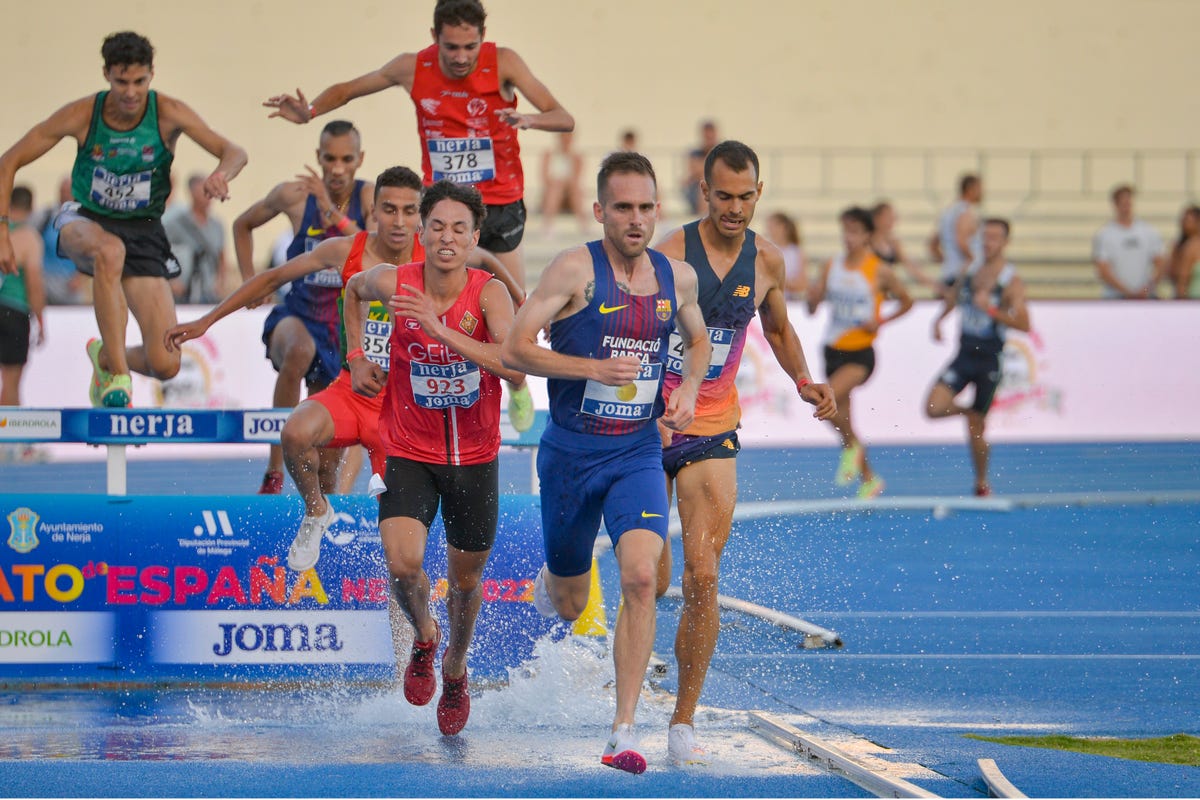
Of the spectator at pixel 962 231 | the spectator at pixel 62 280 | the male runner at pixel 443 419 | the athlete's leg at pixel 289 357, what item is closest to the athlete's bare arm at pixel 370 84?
the athlete's leg at pixel 289 357

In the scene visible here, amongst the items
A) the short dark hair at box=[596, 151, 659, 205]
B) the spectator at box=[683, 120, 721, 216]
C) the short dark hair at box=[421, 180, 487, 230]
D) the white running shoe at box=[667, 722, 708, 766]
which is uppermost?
the spectator at box=[683, 120, 721, 216]

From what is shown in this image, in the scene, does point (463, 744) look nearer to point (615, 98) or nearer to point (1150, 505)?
point (1150, 505)

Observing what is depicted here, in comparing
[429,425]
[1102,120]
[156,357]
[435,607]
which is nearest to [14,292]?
[156,357]

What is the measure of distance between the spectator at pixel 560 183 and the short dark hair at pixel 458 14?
1431 centimetres

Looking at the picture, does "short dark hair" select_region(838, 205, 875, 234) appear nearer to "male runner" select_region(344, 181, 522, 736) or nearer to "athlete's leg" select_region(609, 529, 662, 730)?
"male runner" select_region(344, 181, 522, 736)

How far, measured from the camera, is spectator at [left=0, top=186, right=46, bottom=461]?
14516 millimetres

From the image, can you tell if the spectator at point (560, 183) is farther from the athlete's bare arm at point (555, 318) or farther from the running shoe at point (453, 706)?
the athlete's bare arm at point (555, 318)

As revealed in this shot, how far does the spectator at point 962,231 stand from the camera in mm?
19344

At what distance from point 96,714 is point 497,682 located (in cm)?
183

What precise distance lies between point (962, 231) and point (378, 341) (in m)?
13.3

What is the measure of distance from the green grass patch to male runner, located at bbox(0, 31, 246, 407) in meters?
4.35

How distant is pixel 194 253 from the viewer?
59.0 feet

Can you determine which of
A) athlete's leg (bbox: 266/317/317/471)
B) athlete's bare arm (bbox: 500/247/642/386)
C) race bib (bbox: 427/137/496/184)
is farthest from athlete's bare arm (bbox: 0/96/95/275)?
athlete's bare arm (bbox: 500/247/642/386)

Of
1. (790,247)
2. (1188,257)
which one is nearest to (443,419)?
(790,247)
